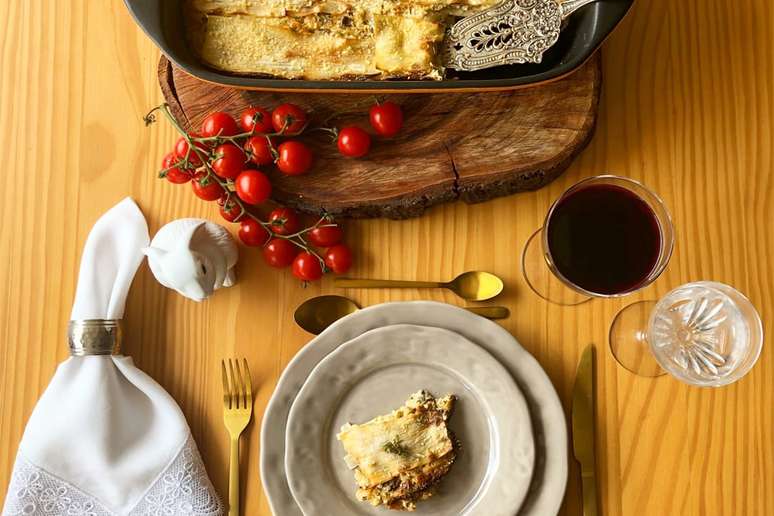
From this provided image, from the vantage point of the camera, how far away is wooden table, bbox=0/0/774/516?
1.20 meters

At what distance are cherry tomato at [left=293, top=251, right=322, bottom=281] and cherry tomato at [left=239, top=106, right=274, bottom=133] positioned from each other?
0.23 meters

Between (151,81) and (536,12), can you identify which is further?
(151,81)

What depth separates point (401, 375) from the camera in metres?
1.17

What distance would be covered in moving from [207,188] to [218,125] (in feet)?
0.37

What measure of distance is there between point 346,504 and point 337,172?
567mm

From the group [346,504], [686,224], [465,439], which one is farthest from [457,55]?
[346,504]

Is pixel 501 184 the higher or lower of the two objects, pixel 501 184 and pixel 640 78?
the lower

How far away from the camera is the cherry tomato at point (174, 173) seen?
1.15 meters

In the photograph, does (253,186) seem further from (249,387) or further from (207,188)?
(249,387)

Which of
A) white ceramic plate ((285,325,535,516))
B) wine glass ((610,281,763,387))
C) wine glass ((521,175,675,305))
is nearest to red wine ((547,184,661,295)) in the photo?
wine glass ((521,175,675,305))

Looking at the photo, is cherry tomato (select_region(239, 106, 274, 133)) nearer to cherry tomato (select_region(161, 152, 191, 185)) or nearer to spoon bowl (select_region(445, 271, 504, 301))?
cherry tomato (select_region(161, 152, 191, 185))

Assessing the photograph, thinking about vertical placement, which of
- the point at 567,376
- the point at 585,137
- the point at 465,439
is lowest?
the point at 465,439

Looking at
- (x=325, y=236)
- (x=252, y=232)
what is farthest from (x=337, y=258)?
(x=252, y=232)

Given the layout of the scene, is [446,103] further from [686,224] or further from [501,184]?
[686,224]
